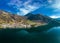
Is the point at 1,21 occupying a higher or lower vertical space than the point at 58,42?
higher

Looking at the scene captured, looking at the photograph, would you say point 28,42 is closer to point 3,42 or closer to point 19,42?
point 19,42

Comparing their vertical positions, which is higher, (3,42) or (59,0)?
(59,0)

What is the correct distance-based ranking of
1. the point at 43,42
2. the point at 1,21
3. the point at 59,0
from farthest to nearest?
the point at 1,21 < the point at 59,0 < the point at 43,42

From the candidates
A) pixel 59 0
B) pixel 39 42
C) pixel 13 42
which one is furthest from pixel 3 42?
pixel 59 0

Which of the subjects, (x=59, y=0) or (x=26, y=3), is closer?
(x=59, y=0)

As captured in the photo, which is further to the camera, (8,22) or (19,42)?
(8,22)

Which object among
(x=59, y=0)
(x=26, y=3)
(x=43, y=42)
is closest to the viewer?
(x=43, y=42)

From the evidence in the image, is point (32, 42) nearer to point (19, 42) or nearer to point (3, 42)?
A: point (19, 42)

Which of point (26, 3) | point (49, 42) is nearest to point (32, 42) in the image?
point (49, 42)

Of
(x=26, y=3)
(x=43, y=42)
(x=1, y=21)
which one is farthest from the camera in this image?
(x=1, y=21)
